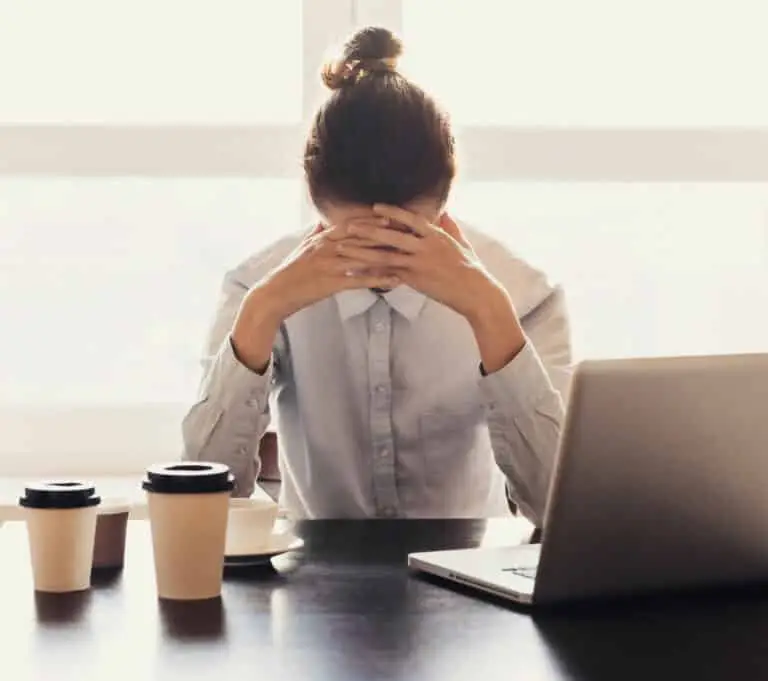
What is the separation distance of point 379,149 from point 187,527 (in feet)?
2.64

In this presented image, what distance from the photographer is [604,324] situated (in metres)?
2.92

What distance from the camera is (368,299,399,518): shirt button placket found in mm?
2031

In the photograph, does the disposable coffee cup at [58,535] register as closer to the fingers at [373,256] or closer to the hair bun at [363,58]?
the fingers at [373,256]

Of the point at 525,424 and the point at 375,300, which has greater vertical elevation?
the point at 375,300

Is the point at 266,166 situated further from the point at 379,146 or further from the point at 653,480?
the point at 653,480

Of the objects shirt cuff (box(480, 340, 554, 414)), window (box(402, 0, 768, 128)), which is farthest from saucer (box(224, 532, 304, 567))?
window (box(402, 0, 768, 128))

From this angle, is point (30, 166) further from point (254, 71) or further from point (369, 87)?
point (369, 87)

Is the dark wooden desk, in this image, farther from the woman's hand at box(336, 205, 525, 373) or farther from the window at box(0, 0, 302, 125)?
the window at box(0, 0, 302, 125)

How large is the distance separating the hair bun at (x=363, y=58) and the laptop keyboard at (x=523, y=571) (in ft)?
2.98

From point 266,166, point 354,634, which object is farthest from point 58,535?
point 266,166

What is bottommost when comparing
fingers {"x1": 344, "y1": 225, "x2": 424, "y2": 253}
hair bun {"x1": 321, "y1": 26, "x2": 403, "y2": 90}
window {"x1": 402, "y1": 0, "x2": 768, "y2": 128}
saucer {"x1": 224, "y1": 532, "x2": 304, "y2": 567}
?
saucer {"x1": 224, "y1": 532, "x2": 304, "y2": 567}

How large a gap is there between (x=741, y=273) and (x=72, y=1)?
60.3 inches

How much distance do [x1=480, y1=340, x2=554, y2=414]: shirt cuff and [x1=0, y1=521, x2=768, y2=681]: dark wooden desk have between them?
46cm

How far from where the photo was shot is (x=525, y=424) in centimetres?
178
